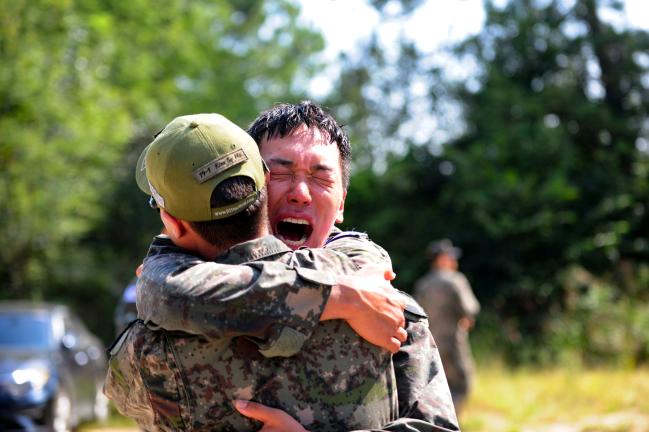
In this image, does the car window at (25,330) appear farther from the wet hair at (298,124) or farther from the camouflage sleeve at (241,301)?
the camouflage sleeve at (241,301)

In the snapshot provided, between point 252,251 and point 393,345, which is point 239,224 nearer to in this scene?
point 252,251

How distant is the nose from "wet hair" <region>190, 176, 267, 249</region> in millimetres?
214

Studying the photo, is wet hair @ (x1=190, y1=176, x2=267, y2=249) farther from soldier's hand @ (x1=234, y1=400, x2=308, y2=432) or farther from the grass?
the grass

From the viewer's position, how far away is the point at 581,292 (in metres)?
18.9

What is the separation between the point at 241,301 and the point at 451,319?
9645 mm

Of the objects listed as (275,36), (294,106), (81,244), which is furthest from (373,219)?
(294,106)

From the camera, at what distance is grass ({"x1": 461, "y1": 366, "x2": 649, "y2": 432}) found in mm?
11570

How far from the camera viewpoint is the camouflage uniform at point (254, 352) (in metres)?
1.97

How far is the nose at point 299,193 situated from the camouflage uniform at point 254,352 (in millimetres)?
215

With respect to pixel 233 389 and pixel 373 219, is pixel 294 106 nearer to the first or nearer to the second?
pixel 233 389

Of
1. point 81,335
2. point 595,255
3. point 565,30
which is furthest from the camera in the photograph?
point 565,30

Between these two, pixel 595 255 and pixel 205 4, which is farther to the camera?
pixel 205 4

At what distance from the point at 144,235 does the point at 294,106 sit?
19.8m

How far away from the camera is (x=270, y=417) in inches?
78.4
